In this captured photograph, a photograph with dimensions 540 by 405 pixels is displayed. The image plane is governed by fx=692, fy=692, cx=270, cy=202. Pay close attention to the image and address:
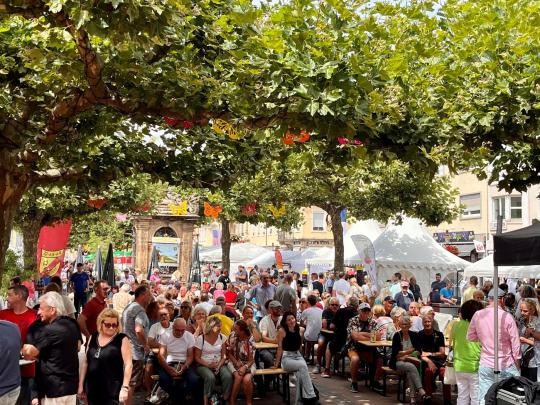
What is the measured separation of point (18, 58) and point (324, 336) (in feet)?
25.8

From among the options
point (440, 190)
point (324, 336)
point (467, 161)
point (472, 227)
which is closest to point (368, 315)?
point (324, 336)

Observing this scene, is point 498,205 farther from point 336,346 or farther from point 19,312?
point 19,312

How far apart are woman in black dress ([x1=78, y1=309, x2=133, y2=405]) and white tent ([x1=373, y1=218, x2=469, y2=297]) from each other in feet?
55.7

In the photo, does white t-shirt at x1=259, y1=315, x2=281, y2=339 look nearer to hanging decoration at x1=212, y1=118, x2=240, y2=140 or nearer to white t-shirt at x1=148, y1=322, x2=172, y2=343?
white t-shirt at x1=148, y1=322, x2=172, y2=343

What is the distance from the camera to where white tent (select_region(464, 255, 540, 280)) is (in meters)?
20.0

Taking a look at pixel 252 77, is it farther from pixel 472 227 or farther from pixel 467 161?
pixel 472 227

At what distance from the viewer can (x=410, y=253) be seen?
2386cm

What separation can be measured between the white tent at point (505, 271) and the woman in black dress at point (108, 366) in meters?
15.5

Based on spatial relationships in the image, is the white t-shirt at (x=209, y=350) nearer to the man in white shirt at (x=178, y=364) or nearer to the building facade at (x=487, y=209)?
the man in white shirt at (x=178, y=364)

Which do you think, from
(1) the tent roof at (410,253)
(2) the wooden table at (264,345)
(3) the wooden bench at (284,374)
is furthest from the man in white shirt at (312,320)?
(1) the tent roof at (410,253)

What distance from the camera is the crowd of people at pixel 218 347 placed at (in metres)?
6.43

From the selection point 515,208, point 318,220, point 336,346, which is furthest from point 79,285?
point 318,220

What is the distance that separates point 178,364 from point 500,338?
437cm

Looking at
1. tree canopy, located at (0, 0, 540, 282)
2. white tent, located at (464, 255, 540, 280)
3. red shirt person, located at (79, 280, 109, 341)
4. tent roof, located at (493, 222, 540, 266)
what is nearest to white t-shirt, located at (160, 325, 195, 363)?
red shirt person, located at (79, 280, 109, 341)
